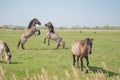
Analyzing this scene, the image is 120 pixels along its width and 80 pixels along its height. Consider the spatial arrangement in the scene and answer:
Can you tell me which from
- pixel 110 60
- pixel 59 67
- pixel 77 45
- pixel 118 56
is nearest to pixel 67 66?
pixel 59 67

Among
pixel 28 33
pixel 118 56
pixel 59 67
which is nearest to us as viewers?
pixel 59 67

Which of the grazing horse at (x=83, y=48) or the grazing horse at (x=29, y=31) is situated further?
the grazing horse at (x=29, y=31)

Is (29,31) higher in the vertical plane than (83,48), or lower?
higher

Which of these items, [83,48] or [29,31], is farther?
[29,31]

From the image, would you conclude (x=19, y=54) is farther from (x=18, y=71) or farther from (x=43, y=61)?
(x=18, y=71)

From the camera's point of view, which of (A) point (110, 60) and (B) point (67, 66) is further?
(A) point (110, 60)

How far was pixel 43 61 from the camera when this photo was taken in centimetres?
1762

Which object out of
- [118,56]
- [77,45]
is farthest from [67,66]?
[118,56]

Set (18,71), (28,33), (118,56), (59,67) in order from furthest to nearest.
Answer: (28,33) < (118,56) < (59,67) < (18,71)

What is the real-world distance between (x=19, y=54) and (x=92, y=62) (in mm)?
6371

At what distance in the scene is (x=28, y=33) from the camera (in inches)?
962

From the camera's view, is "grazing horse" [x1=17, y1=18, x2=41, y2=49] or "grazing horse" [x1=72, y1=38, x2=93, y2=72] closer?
"grazing horse" [x1=72, y1=38, x2=93, y2=72]

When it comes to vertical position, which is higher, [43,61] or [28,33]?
[28,33]

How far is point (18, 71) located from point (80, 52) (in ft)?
12.1
